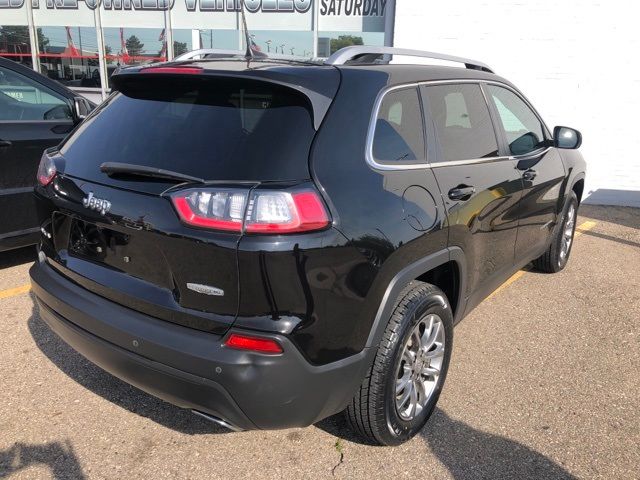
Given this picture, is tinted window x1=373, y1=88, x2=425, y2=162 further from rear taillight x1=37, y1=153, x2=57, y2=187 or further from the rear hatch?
rear taillight x1=37, y1=153, x2=57, y2=187

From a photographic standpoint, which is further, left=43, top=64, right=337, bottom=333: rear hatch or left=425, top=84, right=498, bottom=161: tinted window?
left=425, top=84, right=498, bottom=161: tinted window

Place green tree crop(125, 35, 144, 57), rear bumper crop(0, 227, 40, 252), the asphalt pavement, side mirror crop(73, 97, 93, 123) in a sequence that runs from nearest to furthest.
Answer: the asphalt pavement < rear bumper crop(0, 227, 40, 252) < side mirror crop(73, 97, 93, 123) < green tree crop(125, 35, 144, 57)

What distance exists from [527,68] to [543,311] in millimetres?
5362

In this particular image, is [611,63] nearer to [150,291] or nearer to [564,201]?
[564,201]

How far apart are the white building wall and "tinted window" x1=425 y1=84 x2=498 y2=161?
568 cm

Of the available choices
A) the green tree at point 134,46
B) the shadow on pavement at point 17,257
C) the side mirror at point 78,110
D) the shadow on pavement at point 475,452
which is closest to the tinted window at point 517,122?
the shadow on pavement at point 475,452

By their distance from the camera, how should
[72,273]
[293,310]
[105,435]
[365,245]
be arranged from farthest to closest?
[105,435]
[72,273]
[365,245]
[293,310]

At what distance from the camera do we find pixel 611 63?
8.30 metres

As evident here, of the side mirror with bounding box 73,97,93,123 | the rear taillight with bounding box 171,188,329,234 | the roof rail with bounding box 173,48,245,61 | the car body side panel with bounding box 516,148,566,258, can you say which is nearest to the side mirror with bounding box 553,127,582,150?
the car body side panel with bounding box 516,148,566,258

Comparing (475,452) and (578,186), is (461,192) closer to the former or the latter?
(475,452)

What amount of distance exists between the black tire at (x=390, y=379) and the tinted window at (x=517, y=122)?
5.02 feet

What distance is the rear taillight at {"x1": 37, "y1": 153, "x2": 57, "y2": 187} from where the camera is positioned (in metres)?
2.68

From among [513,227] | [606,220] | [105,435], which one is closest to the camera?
[105,435]

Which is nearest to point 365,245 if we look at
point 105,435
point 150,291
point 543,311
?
point 150,291
